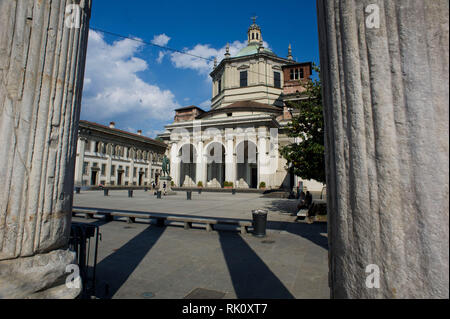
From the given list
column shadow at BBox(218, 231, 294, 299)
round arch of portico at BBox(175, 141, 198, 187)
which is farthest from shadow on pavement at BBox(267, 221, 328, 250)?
round arch of portico at BBox(175, 141, 198, 187)

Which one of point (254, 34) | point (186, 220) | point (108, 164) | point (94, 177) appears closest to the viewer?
point (186, 220)

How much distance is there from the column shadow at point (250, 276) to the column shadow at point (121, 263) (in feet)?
5.84

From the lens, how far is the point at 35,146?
1.98 m

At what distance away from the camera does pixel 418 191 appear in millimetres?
998

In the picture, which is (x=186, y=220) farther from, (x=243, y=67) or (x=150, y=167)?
(x=150, y=167)

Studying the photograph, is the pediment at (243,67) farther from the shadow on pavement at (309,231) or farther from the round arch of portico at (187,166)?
the shadow on pavement at (309,231)

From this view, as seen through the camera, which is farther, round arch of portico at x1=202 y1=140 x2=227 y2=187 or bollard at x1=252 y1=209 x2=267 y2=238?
round arch of portico at x1=202 y1=140 x2=227 y2=187

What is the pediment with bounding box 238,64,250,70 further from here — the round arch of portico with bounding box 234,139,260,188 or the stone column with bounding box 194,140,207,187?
the stone column with bounding box 194,140,207,187

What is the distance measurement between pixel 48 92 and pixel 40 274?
1.48 metres

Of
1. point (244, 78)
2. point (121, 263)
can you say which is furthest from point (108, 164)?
point (121, 263)

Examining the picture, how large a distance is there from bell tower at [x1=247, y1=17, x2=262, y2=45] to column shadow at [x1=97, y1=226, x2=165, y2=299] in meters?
52.0

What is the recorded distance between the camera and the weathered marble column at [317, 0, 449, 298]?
3.22 feet

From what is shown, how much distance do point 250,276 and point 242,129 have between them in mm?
34280

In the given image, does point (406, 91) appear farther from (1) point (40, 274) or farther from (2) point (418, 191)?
(1) point (40, 274)
